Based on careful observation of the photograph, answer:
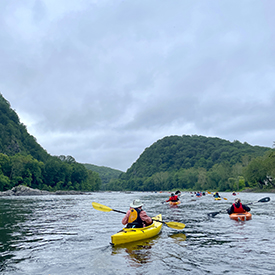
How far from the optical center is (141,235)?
1018cm

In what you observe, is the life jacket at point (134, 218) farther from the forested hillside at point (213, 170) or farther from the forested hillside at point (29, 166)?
the forested hillside at point (29, 166)

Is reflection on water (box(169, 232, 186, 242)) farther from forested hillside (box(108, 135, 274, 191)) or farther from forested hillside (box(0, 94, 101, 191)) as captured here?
forested hillside (box(0, 94, 101, 191))

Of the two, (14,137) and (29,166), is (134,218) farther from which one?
(14,137)

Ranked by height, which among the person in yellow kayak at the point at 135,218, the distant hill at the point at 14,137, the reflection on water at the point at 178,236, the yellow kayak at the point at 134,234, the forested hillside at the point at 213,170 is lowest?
the reflection on water at the point at 178,236

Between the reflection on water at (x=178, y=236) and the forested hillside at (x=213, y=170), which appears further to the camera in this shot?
the forested hillside at (x=213, y=170)

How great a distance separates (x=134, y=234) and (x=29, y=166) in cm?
9479

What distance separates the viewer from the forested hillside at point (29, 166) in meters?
90.1

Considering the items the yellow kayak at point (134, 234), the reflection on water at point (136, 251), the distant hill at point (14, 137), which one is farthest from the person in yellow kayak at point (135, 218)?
the distant hill at point (14, 137)

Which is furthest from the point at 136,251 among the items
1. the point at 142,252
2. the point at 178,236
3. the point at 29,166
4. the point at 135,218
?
the point at 29,166

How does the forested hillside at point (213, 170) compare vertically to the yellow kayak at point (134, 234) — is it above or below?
above

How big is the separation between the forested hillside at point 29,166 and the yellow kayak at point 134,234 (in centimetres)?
8052

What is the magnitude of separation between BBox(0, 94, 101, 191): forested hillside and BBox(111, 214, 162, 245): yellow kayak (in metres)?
80.5

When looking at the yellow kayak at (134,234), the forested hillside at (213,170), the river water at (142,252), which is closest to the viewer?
the river water at (142,252)

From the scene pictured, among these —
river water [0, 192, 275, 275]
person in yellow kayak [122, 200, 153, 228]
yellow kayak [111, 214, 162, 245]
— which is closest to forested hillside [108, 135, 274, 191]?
river water [0, 192, 275, 275]
